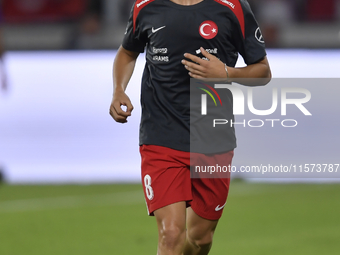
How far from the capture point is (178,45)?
124 inches

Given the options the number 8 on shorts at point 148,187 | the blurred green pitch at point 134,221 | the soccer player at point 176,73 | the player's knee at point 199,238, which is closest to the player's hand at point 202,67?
the soccer player at point 176,73

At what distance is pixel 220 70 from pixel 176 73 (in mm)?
262

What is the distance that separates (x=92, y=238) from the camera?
5043 mm

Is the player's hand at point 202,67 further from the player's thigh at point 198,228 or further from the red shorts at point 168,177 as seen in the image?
the player's thigh at point 198,228

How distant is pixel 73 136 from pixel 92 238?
2550mm

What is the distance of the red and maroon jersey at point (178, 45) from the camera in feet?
10.3

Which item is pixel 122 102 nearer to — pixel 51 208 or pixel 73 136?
pixel 51 208

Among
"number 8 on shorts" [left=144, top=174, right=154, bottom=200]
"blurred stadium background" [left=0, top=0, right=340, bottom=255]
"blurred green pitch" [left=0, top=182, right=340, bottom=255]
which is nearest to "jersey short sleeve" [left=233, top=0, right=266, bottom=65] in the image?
"number 8 on shorts" [left=144, top=174, right=154, bottom=200]

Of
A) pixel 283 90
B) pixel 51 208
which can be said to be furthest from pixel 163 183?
pixel 283 90

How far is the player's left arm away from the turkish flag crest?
0.09 m

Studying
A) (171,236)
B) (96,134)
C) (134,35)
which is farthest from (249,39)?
(96,134)

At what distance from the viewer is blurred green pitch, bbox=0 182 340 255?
475 cm

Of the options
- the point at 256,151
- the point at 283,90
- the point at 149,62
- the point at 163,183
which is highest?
the point at 149,62

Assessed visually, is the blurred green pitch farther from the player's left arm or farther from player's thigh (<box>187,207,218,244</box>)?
the player's left arm
